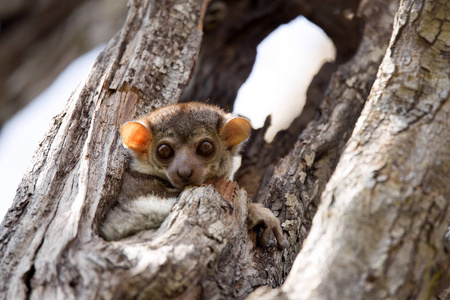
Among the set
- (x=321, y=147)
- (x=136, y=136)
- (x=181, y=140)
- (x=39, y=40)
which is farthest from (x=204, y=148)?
(x=39, y=40)

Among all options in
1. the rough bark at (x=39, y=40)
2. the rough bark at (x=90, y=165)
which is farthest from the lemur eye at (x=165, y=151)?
the rough bark at (x=39, y=40)

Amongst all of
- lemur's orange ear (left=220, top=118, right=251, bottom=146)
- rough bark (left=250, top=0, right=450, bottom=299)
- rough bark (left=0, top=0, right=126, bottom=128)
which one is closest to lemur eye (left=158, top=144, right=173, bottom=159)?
lemur's orange ear (left=220, top=118, right=251, bottom=146)

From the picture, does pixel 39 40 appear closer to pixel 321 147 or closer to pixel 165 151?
pixel 165 151

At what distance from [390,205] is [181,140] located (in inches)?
77.7

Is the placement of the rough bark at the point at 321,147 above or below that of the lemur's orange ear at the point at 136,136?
above

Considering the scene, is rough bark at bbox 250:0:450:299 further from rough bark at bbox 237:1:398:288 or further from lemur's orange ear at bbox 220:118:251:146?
lemur's orange ear at bbox 220:118:251:146

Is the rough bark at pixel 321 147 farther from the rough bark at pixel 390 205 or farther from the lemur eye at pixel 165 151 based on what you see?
the rough bark at pixel 390 205

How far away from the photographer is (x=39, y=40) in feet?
23.0

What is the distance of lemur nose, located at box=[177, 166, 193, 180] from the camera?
3398 millimetres

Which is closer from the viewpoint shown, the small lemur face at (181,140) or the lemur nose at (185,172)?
the lemur nose at (185,172)

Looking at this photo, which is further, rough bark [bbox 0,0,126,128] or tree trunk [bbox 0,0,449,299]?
rough bark [bbox 0,0,126,128]

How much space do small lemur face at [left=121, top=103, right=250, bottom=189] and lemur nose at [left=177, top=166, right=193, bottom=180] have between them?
9 cm

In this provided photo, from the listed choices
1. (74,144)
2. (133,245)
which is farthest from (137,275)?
(74,144)

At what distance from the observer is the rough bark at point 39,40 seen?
261 inches
